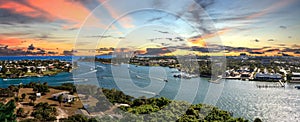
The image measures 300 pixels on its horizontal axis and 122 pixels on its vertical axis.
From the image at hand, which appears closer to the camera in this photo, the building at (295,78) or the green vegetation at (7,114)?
the green vegetation at (7,114)

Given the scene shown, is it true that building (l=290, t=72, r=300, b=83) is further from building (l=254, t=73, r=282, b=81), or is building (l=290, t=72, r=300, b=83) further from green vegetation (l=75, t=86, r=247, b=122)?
green vegetation (l=75, t=86, r=247, b=122)

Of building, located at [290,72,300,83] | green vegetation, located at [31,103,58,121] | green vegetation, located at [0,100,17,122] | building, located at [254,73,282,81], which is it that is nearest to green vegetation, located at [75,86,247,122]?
green vegetation, located at [31,103,58,121]

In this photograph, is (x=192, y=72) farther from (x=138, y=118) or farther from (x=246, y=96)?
(x=138, y=118)

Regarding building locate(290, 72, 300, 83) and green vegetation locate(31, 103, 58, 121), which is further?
building locate(290, 72, 300, 83)

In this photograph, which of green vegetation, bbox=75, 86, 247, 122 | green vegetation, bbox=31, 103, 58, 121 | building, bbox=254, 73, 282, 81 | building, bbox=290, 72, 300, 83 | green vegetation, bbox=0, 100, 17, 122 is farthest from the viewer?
building, bbox=254, 73, 282, 81

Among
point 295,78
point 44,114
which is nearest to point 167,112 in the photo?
point 44,114

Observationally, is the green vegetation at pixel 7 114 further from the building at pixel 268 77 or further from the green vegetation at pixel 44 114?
the building at pixel 268 77

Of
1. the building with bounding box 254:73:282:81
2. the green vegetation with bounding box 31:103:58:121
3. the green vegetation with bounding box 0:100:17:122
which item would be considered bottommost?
the green vegetation with bounding box 31:103:58:121

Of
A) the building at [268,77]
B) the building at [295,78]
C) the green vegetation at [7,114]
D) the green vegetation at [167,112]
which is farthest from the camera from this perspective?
the building at [268,77]

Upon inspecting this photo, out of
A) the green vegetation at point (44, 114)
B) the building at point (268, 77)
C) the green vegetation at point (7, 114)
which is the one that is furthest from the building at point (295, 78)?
the green vegetation at point (7, 114)

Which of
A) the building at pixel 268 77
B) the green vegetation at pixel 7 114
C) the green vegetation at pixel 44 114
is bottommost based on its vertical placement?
the green vegetation at pixel 44 114

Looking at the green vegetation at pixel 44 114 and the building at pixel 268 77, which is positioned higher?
the building at pixel 268 77

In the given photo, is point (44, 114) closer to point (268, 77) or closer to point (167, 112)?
point (167, 112)
